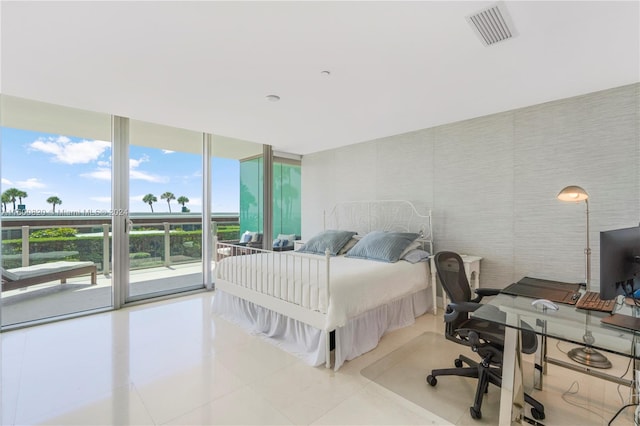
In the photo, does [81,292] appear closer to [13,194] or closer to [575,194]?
[13,194]

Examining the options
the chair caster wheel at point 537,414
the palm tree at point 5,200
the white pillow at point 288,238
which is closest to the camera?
the chair caster wheel at point 537,414

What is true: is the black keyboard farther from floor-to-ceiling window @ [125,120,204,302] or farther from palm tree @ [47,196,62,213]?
palm tree @ [47,196,62,213]

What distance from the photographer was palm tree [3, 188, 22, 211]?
305 cm

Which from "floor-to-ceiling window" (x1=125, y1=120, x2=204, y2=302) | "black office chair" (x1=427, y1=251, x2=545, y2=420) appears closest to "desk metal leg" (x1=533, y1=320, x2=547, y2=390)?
"black office chair" (x1=427, y1=251, x2=545, y2=420)

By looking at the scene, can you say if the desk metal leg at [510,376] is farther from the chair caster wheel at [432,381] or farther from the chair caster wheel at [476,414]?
the chair caster wheel at [432,381]

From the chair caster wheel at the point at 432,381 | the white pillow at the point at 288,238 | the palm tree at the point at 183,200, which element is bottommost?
the chair caster wheel at the point at 432,381

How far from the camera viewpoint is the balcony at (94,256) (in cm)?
318

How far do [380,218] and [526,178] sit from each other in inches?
75.1

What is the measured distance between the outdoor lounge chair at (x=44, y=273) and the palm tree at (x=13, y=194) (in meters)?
0.73

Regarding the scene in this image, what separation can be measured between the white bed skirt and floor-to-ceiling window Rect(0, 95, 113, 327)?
1.78 metres

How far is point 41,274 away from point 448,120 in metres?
5.32

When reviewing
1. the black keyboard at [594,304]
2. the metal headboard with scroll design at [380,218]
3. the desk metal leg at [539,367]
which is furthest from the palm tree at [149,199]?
the black keyboard at [594,304]

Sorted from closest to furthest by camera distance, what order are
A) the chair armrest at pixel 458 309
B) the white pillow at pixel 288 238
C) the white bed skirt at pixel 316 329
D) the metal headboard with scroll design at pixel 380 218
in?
the chair armrest at pixel 458 309 → the white bed skirt at pixel 316 329 → the metal headboard with scroll design at pixel 380 218 → the white pillow at pixel 288 238

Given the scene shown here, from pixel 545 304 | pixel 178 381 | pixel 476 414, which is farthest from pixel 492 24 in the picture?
pixel 178 381
